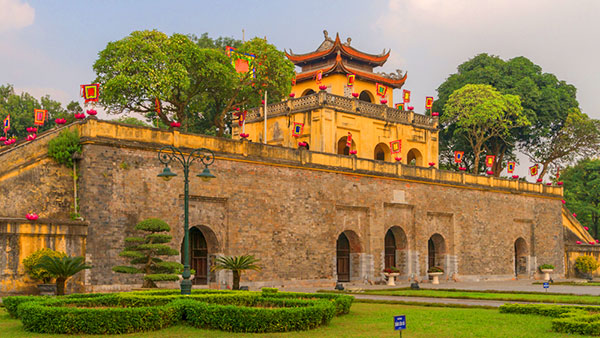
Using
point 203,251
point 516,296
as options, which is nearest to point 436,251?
point 516,296

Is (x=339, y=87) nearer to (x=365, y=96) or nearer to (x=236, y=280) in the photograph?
(x=365, y=96)

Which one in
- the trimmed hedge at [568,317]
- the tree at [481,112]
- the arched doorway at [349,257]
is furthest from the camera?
the tree at [481,112]


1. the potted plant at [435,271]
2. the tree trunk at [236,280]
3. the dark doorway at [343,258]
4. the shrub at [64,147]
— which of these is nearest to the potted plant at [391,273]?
the dark doorway at [343,258]

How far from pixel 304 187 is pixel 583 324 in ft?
64.4

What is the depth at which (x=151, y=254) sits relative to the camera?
78.7 ft

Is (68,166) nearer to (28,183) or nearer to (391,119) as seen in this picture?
(28,183)

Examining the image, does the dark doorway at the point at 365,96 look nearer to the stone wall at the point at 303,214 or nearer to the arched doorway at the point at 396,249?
the stone wall at the point at 303,214

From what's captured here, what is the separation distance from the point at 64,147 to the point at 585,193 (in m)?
46.8

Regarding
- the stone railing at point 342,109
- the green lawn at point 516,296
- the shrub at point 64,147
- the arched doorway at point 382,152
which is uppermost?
the stone railing at point 342,109

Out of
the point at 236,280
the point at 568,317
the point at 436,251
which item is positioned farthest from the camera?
the point at 436,251

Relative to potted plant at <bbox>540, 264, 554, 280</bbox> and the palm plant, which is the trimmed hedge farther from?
potted plant at <bbox>540, 264, 554, 280</bbox>

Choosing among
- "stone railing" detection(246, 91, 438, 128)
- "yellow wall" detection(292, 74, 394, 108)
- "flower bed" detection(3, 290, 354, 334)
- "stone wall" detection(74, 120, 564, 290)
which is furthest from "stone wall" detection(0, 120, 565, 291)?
"flower bed" detection(3, 290, 354, 334)

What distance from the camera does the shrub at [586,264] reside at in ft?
151

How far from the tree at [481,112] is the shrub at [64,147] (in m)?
32.1
